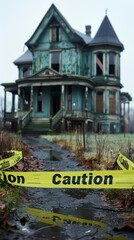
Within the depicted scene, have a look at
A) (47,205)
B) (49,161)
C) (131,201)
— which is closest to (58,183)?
(47,205)

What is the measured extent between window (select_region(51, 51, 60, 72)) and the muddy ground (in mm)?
26431

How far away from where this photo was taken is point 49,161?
12422 millimetres

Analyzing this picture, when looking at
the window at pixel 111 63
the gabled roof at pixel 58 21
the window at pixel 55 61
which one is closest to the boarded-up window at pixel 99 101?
the window at pixel 111 63

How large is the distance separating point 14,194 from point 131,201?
2059mm

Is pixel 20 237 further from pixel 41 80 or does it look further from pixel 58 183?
pixel 41 80

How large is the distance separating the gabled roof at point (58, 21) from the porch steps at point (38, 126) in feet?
26.1

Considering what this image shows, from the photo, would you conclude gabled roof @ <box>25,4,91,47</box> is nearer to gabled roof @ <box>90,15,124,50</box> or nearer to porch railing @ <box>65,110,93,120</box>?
gabled roof @ <box>90,15,124,50</box>

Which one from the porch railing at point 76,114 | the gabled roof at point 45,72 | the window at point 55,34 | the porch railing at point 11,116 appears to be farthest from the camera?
the porch railing at point 11,116

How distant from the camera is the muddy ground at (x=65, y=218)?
452 cm

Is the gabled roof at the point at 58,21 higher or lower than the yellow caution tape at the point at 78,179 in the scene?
higher

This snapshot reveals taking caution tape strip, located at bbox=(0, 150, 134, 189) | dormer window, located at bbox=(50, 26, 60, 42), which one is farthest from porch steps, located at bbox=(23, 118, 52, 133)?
caution tape strip, located at bbox=(0, 150, 134, 189)

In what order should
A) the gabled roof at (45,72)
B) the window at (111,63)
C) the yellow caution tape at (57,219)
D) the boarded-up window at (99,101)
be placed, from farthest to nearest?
the window at (111,63) → the boarded-up window at (99,101) → the gabled roof at (45,72) → the yellow caution tape at (57,219)

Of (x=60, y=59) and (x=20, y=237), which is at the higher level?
(x=60, y=59)

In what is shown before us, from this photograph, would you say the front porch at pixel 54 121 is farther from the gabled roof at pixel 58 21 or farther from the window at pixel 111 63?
the gabled roof at pixel 58 21
